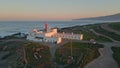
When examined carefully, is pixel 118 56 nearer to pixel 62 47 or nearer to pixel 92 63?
pixel 92 63

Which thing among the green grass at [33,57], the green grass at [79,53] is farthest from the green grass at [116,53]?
the green grass at [33,57]

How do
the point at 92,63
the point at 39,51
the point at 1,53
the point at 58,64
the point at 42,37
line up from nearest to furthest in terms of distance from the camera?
the point at 92,63, the point at 58,64, the point at 39,51, the point at 1,53, the point at 42,37

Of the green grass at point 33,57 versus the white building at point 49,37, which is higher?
the white building at point 49,37

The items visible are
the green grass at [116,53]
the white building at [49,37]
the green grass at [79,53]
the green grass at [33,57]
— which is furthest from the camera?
the white building at [49,37]

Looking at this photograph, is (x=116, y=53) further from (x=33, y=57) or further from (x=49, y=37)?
(x=49, y=37)

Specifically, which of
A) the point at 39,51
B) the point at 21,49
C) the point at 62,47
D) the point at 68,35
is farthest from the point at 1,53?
the point at 68,35

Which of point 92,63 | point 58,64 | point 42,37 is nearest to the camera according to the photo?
point 92,63

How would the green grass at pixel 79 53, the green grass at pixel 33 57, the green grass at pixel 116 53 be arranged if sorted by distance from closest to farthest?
the green grass at pixel 79 53, the green grass at pixel 116 53, the green grass at pixel 33 57

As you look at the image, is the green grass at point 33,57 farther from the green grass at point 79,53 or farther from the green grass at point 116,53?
the green grass at point 116,53

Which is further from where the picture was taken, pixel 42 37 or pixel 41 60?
pixel 42 37
